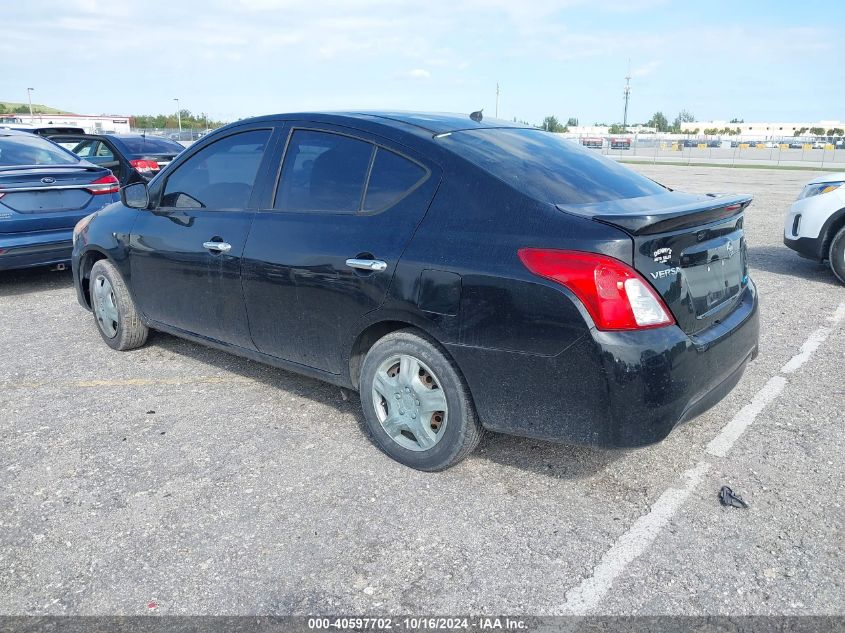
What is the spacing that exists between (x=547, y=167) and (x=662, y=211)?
0.70 m

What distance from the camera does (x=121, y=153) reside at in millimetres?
11859

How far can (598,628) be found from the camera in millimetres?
2398

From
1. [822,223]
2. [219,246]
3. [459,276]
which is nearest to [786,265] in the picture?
[822,223]

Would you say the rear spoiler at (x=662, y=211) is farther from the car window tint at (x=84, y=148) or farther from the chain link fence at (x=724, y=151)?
the chain link fence at (x=724, y=151)

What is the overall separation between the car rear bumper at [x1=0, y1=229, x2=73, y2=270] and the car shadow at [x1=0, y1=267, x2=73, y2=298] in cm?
56

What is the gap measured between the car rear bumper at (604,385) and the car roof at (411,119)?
3.96 ft

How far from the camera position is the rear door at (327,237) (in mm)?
3352

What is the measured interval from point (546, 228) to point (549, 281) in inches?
9.4

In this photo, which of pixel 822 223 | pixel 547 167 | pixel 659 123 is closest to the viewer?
pixel 547 167

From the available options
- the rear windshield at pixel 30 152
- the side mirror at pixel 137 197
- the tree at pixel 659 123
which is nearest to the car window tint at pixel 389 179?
the side mirror at pixel 137 197

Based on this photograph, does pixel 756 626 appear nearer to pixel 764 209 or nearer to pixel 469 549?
pixel 469 549

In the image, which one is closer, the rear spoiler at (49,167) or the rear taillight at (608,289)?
the rear taillight at (608,289)

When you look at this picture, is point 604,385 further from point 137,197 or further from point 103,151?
point 103,151

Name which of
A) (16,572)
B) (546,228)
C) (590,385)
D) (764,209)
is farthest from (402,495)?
(764,209)
